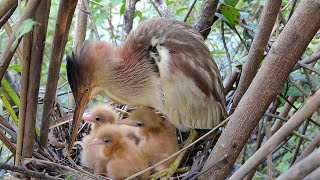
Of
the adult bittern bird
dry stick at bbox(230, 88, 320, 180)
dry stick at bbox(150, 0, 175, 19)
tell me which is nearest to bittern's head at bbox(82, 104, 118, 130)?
the adult bittern bird

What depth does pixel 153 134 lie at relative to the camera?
6.25 ft

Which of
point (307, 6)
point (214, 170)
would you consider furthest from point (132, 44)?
point (307, 6)

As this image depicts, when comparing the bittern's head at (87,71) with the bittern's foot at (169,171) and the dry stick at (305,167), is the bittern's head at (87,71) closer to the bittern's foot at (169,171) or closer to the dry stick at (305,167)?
the bittern's foot at (169,171)

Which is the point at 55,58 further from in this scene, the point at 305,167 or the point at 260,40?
the point at 305,167

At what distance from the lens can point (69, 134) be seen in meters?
1.85

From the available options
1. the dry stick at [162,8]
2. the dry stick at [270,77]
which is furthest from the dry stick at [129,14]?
the dry stick at [270,77]

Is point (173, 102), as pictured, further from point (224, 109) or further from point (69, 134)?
point (69, 134)

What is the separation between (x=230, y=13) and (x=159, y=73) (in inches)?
13.3

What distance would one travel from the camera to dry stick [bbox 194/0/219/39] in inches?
73.2

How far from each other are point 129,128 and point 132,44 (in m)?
0.42

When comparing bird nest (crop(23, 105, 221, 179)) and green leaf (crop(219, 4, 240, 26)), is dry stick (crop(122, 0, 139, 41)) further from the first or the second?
green leaf (crop(219, 4, 240, 26))

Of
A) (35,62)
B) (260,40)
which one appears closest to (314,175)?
(35,62)

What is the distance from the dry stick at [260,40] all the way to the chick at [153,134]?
46 cm

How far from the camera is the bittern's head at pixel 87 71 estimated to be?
172cm
